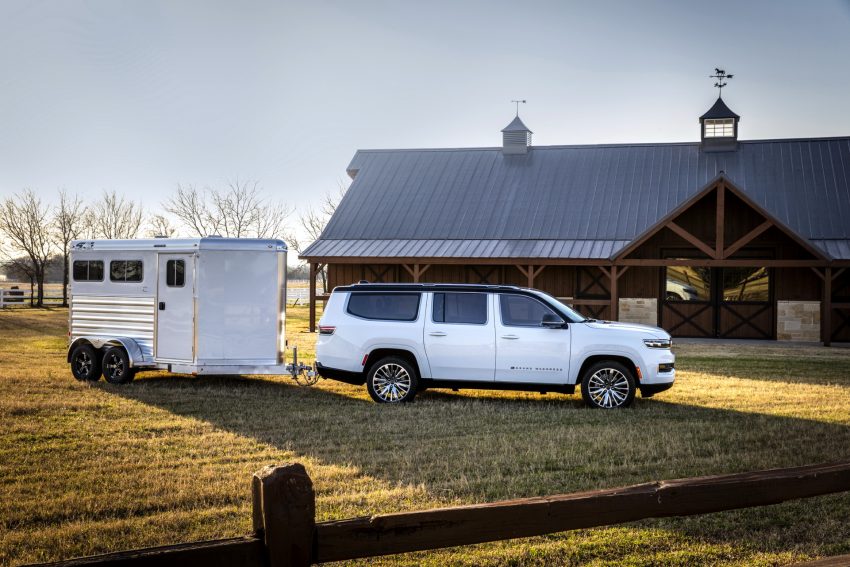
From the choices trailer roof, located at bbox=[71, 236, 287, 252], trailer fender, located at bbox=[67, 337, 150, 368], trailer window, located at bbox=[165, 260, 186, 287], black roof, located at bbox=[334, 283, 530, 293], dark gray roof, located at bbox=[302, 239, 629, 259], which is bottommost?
trailer fender, located at bbox=[67, 337, 150, 368]

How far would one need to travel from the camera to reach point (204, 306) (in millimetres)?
14930

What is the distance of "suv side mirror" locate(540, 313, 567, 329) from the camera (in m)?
13.0

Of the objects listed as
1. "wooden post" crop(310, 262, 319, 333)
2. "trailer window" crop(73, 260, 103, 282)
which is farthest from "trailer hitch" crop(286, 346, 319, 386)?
"wooden post" crop(310, 262, 319, 333)

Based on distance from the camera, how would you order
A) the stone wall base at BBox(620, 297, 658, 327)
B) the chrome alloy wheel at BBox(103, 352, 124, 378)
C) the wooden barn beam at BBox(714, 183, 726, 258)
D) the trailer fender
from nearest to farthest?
the trailer fender < the chrome alloy wheel at BBox(103, 352, 124, 378) < the wooden barn beam at BBox(714, 183, 726, 258) < the stone wall base at BBox(620, 297, 658, 327)

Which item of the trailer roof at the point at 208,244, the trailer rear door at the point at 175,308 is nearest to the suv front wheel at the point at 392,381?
the trailer roof at the point at 208,244

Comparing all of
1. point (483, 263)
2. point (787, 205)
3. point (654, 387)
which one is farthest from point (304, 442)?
point (787, 205)

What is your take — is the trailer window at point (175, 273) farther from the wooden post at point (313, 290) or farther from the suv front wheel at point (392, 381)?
the wooden post at point (313, 290)

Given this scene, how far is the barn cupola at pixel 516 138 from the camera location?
35188mm

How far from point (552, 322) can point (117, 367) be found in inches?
310

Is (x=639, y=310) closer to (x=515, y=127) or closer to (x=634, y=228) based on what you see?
(x=634, y=228)

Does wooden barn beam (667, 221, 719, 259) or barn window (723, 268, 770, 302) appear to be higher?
wooden barn beam (667, 221, 719, 259)

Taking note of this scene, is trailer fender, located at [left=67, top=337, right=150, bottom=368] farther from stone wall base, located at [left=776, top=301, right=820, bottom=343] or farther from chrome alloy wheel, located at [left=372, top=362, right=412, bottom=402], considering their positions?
stone wall base, located at [left=776, top=301, right=820, bottom=343]

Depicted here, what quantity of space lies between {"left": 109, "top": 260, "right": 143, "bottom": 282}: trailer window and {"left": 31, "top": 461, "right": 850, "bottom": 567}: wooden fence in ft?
43.9

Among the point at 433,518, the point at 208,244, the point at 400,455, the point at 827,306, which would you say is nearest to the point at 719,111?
the point at 827,306
